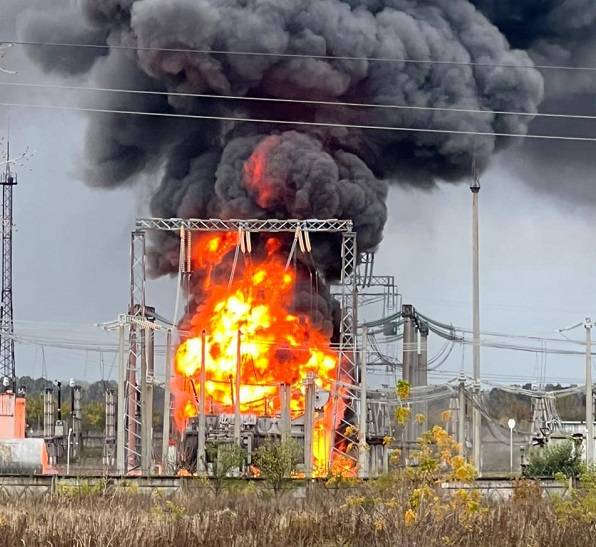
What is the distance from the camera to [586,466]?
43.4 metres

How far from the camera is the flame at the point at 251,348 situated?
68.4 meters

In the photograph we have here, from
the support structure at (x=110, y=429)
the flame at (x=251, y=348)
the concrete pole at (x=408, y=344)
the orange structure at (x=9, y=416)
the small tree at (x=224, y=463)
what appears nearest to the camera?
the small tree at (x=224, y=463)

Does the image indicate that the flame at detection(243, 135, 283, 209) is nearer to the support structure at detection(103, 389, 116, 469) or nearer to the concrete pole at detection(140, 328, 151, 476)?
the concrete pole at detection(140, 328, 151, 476)

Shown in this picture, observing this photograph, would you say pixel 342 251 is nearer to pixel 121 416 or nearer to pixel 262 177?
pixel 262 177

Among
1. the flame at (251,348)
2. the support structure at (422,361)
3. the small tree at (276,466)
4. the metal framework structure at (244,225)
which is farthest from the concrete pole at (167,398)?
the support structure at (422,361)

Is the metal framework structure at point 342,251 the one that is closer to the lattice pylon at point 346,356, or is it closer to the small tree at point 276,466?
the lattice pylon at point 346,356

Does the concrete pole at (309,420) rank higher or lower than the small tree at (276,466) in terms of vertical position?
higher

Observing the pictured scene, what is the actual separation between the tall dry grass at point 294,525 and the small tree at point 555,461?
16341 millimetres

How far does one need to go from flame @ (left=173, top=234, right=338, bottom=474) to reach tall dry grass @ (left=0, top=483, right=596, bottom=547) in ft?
116

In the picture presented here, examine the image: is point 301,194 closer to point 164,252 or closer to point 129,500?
point 164,252

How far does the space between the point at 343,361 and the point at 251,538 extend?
42.2 m

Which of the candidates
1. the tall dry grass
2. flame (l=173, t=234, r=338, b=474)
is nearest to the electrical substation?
flame (l=173, t=234, r=338, b=474)

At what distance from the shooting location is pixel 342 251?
64.1m

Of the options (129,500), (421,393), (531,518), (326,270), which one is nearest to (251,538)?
(531,518)
